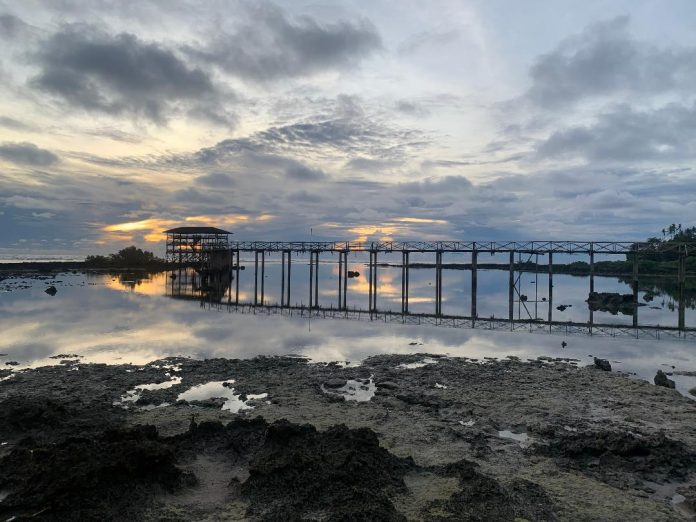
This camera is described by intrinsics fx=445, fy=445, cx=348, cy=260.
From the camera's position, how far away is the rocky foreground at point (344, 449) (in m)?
6.67

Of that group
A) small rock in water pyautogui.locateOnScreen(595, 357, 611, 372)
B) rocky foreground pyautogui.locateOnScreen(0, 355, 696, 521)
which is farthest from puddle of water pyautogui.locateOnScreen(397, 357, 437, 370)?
small rock in water pyautogui.locateOnScreen(595, 357, 611, 372)

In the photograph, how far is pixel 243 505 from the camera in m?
6.86

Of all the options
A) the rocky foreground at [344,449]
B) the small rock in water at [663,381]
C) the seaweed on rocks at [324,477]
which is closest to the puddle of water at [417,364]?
the rocky foreground at [344,449]

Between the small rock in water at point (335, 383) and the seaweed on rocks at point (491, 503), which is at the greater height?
the seaweed on rocks at point (491, 503)

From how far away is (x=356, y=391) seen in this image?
13.8 metres

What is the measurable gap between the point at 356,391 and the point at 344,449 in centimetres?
598

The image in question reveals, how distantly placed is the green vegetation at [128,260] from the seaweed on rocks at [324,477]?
98101 millimetres

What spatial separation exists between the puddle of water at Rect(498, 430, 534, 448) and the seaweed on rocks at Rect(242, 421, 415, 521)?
3041 millimetres

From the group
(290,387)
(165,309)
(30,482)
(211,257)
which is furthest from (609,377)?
(211,257)

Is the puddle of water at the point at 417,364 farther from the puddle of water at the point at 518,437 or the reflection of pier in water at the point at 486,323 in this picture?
the reflection of pier in water at the point at 486,323

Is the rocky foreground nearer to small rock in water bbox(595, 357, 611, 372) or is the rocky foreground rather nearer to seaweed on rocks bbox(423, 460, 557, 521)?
seaweed on rocks bbox(423, 460, 557, 521)

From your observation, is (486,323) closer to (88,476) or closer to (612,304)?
(612,304)

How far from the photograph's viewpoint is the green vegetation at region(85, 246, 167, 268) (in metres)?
94.1

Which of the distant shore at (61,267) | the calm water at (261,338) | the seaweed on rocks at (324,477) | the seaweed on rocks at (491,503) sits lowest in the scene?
the calm water at (261,338)
